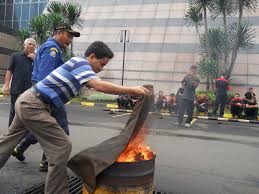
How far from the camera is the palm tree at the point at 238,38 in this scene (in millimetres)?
23594

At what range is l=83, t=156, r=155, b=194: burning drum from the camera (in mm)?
3195

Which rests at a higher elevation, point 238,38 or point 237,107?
point 238,38

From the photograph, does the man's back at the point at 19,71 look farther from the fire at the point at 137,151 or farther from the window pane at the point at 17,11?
the window pane at the point at 17,11

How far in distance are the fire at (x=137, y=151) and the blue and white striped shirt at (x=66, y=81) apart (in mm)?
635

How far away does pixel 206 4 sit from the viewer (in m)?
24.3

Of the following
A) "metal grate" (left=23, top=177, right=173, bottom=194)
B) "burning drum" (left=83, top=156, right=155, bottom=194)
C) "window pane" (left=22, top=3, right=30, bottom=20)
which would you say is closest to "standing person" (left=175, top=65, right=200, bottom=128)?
"metal grate" (left=23, top=177, right=173, bottom=194)

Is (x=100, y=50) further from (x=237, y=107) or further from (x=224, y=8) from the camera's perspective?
(x=224, y=8)

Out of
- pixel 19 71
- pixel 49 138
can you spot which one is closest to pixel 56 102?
pixel 49 138

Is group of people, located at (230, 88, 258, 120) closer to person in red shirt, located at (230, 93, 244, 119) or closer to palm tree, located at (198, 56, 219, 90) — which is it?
person in red shirt, located at (230, 93, 244, 119)

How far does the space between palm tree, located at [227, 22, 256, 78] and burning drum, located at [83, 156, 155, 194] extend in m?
21.2

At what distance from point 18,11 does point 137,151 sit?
4538 cm

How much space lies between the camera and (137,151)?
343 cm

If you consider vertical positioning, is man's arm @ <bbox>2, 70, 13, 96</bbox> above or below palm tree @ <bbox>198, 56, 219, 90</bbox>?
below

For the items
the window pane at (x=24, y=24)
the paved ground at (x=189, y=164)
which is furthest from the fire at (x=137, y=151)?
the window pane at (x=24, y=24)
